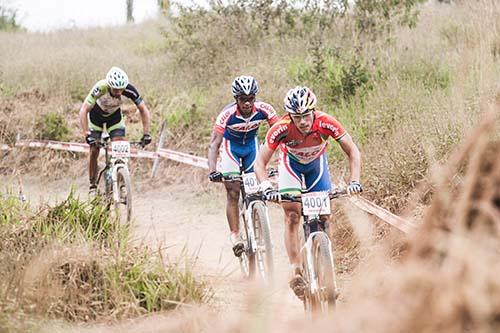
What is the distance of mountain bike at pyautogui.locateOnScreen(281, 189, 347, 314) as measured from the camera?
5.67 meters

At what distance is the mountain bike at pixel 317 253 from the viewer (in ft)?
18.6

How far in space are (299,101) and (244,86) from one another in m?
1.42

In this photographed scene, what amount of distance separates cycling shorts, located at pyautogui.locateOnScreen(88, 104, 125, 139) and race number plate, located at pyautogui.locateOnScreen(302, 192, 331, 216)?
15.7 ft

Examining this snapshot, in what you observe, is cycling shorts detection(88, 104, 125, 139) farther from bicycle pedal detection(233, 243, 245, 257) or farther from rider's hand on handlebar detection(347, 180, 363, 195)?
rider's hand on handlebar detection(347, 180, 363, 195)

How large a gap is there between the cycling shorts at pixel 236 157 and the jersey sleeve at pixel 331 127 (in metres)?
1.57

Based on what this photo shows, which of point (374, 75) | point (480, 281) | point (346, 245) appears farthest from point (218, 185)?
point (480, 281)

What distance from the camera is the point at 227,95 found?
46.8 ft

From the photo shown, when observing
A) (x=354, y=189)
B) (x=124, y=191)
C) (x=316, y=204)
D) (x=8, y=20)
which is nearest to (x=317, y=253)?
→ (x=316, y=204)

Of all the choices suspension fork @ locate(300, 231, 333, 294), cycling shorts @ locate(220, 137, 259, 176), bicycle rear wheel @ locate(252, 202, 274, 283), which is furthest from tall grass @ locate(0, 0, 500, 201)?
suspension fork @ locate(300, 231, 333, 294)

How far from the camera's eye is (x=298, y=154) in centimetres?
684

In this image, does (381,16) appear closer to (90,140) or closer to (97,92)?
(97,92)

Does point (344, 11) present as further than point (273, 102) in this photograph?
Yes

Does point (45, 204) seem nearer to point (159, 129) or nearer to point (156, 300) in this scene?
point (156, 300)

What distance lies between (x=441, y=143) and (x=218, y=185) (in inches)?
197
